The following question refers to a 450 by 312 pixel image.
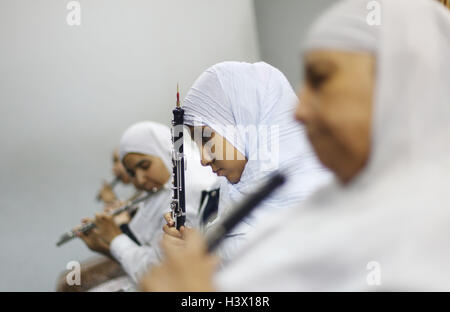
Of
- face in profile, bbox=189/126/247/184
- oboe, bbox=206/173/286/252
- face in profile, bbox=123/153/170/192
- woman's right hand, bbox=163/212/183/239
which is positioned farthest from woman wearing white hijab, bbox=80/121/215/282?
oboe, bbox=206/173/286/252

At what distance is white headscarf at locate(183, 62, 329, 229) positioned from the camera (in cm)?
80

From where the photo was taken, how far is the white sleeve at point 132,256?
1.13m

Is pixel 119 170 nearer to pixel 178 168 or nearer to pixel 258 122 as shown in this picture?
pixel 178 168

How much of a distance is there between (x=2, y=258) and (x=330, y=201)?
1138 millimetres

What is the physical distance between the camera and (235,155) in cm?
86

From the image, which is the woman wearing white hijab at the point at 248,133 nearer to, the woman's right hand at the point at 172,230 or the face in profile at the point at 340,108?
the woman's right hand at the point at 172,230

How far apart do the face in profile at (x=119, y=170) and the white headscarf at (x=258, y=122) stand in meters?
0.65

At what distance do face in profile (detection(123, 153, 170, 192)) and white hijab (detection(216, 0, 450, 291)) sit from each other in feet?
3.32

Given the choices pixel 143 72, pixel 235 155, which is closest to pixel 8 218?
pixel 143 72

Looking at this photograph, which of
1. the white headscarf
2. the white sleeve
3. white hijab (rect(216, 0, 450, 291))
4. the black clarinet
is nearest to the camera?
white hijab (rect(216, 0, 450, 291))

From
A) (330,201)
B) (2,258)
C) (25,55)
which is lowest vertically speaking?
(2,258)

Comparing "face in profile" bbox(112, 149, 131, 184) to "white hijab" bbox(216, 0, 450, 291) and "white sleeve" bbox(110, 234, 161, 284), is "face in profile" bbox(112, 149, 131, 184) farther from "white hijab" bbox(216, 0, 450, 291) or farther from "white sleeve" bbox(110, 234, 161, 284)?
"white hijab" bbox(216, 0, 450, 291)

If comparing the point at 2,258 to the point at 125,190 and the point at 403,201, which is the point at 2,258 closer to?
the point at 125,190

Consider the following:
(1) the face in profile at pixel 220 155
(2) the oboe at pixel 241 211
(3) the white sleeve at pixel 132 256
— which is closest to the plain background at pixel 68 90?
(3) the white sleeve at pixel 132 256
